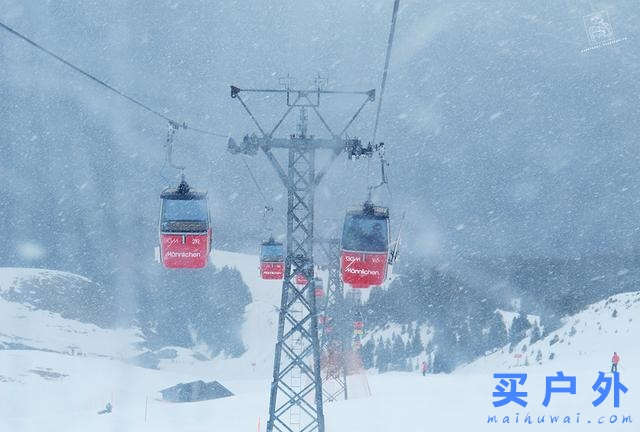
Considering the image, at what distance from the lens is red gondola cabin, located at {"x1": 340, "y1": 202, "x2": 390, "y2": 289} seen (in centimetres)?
1320

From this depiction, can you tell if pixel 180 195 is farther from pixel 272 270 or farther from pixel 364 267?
pixel 272 270

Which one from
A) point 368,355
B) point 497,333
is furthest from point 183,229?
point 497,333

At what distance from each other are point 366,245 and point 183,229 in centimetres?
380

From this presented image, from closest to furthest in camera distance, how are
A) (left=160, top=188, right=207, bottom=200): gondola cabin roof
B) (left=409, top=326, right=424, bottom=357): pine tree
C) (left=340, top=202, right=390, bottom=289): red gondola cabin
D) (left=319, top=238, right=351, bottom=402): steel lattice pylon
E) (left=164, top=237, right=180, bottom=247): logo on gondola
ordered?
(left=164, top=237, right=180, bottom=247): logo on gondola, (left=160, top=188, right=207, bottom=200): gondola cabin roof, (left=340, top=202, right=390, bottom=289): red gondola cabin, (left=319, top=238, right=351, bottom=402): steel lattice pylon, (left=409, top=326, right=424, bottom=357): pine tree

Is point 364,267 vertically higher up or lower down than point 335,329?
lower down

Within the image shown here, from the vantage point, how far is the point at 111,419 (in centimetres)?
2989

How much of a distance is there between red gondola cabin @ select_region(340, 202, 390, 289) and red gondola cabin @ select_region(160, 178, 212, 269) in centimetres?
303

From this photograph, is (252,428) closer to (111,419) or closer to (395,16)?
(111,419)

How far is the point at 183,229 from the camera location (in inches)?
472

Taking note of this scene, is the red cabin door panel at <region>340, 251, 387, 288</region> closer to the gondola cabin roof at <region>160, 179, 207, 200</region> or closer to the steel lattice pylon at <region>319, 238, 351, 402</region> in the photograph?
the gondola cabin roof at <region>160, 179, 207, 200</region>

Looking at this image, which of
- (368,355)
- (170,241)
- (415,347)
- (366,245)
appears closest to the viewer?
(170,241)

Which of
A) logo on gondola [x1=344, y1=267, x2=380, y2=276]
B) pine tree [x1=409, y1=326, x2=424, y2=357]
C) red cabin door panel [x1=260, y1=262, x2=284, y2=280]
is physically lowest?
logo on gondola [x1=344, y1=267, x2=380, y2=276]

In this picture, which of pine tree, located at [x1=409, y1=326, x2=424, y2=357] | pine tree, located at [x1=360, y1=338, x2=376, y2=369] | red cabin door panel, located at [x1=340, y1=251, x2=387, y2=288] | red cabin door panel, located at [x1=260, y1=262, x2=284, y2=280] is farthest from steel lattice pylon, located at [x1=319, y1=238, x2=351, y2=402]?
pine tree, located at [x1=409, y1=326, x2=424, y2=357]

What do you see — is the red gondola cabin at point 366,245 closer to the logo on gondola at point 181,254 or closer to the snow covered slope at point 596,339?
the logo on gondola at point 181,254
